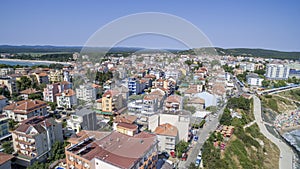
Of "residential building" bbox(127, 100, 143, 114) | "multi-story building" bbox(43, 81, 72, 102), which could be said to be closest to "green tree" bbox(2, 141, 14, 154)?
"residential building" bbox(127, 100, 143, 114)

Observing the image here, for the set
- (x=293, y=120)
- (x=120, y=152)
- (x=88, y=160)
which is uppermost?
(x=120, y=152)

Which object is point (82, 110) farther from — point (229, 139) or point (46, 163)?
point (229, 139)

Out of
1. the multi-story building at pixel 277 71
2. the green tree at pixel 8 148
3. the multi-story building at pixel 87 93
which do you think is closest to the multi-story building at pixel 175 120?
the multi-story building at pixel 87 93

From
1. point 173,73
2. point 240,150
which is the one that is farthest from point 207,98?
point 173,73

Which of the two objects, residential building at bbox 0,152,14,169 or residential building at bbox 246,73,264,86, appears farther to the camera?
residential building at bbox 246,73,264,86

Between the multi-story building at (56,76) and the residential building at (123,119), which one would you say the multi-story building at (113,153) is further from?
the multi-story building at (56,76)

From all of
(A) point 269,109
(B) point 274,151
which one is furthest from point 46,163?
(A) point 269,109

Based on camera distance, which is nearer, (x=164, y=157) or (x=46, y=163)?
(x=46, y=163)

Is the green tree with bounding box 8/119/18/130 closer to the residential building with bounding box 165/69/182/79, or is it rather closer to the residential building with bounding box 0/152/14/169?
the residential building with bounding box 0/152/14/169
